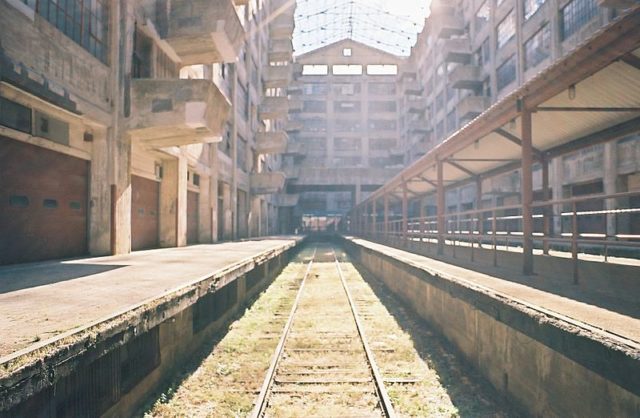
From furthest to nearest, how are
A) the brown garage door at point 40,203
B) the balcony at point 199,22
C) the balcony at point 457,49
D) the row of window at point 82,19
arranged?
the balcony at point 457,49
the balcony at point 199,22
the row of window at point 82,19
the brown garage door at point 40,203

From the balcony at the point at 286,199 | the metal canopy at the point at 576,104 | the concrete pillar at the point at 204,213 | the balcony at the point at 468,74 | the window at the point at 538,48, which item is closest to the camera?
the metal canopy at the point at 576,104

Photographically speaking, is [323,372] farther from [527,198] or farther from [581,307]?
[527,198]

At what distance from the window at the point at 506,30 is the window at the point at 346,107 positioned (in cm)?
3236

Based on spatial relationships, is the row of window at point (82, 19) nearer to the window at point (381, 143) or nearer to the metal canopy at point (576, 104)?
the metal canopy at point (576, 104)

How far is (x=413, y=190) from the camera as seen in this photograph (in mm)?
21688

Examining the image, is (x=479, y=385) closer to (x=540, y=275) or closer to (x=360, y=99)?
(x=540, y=275)

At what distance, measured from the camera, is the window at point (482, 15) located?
31.1 m

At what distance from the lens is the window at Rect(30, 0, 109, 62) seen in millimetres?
8000

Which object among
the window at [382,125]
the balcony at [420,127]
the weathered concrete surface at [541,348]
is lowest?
the weathered concrete surface at [541,348]

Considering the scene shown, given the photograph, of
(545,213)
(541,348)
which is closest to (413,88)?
(545,213)

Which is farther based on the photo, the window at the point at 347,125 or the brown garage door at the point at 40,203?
the window at the point at 347,125

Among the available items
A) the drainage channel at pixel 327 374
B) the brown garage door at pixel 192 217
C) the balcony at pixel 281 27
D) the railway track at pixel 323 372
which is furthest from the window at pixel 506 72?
the railway track at pixel 323 372

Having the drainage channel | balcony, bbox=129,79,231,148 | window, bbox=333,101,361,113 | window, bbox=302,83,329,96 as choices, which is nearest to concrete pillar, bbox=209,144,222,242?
balcony, bbox=129,79,231,148

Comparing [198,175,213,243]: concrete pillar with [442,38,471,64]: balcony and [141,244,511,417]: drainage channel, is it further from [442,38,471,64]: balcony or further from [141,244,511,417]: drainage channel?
[442,38,471,64]: balcony
